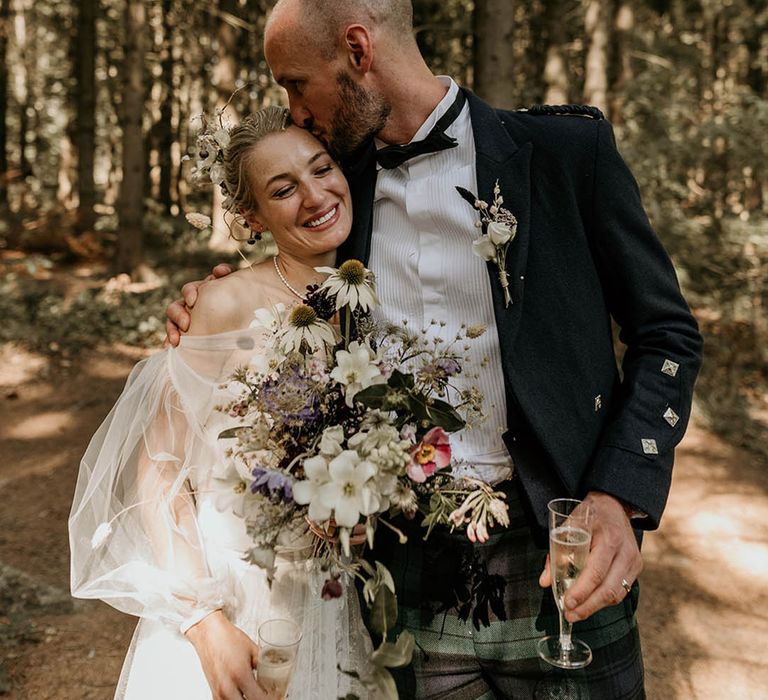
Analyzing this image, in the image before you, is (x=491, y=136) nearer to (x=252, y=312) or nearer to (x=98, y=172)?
(x=252, y=312)

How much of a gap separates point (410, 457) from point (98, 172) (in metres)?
50.9

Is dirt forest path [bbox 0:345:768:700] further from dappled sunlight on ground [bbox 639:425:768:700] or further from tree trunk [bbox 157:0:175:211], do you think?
tree trunk [bbox 157:0:175:211]

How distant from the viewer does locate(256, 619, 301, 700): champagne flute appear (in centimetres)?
202

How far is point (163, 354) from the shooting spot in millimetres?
2645

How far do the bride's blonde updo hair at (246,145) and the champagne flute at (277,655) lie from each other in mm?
1450

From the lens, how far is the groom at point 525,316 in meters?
2.19

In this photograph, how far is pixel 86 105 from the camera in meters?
16.8

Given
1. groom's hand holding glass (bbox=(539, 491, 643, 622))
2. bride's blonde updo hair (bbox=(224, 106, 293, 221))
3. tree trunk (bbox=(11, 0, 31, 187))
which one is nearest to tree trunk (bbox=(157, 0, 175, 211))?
tree trunk (bbox=(11, 0, 31, 187))

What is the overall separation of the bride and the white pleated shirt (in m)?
0.19

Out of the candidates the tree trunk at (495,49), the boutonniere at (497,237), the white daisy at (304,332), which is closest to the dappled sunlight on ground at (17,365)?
the tree trunk at (495,49)

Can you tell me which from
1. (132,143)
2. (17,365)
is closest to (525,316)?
(17,365)

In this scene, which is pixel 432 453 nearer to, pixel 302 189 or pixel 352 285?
pixel 352 285

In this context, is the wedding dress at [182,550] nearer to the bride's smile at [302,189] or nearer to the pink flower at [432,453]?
the bride's smile at [302,189]

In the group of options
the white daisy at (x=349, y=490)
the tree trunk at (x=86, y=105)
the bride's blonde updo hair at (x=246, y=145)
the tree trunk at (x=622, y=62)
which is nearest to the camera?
the white daisy at (x=349, y=490)
